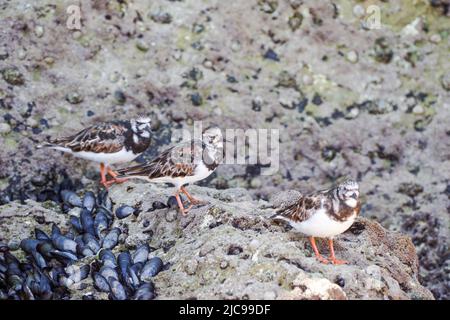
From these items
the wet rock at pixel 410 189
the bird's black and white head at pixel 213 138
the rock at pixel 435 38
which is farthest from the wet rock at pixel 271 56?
the bird's black and white head at pixel 213 138

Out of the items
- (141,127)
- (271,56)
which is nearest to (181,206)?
(141,127)

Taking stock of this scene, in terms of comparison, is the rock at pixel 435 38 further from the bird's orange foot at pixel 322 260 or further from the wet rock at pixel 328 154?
the bird's orange foot at pixel 322 260

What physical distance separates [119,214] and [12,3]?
3555mm

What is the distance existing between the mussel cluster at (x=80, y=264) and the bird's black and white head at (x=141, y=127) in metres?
1.15

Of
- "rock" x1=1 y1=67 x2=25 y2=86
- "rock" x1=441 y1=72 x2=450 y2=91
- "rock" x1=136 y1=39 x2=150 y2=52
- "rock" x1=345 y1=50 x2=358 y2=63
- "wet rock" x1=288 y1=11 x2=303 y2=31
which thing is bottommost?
"rock" x1=441 y1=72 x2=450 y2=91

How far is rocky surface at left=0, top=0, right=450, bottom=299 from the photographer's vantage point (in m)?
8.64

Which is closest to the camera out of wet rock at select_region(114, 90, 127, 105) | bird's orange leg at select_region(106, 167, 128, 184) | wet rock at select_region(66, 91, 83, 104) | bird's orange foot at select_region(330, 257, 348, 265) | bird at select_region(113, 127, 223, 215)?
bird's orange foot at select_region(330, 257, 348, 265)

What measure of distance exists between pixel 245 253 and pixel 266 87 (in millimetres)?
4024

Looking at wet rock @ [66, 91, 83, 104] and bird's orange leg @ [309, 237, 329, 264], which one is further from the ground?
wet rock @ [66, 91, 83, 104]

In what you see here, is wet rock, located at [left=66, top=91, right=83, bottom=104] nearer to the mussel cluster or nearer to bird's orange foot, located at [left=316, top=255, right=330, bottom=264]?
the mussel cluster

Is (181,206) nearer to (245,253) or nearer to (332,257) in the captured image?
(245,253)

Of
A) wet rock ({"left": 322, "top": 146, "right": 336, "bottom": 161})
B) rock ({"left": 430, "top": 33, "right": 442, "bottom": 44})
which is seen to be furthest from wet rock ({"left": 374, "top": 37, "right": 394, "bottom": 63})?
wet rock ({"left": 322, "top": 146, "right": 336, "bottom": 161})

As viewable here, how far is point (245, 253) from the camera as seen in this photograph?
19.2ft

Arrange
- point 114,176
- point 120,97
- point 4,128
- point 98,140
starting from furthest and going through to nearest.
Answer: point 120,97, point 4,128, point 114,176, point 98,140
